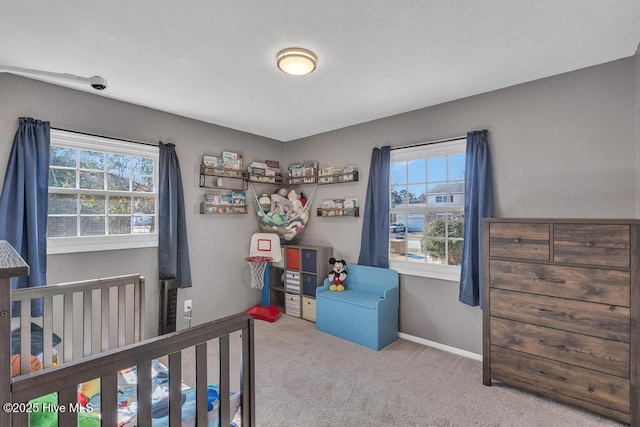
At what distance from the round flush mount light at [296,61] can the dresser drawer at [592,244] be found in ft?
6.47

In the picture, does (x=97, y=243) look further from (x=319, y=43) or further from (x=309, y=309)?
(x=319, y=43)

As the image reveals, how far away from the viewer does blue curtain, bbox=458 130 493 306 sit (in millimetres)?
2639

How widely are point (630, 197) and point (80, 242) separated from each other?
4286 millimetres

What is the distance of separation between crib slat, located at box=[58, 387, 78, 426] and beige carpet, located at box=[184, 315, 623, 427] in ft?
4.19

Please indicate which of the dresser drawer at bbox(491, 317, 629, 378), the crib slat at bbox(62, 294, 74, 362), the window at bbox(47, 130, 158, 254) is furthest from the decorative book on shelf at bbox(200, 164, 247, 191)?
the dresser drawer at bbox(491, 317, 629, 378)

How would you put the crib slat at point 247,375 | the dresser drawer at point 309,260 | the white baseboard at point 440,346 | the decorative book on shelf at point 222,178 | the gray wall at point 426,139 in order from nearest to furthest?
the crib slat at point 247,375
the gray wall at point 426,139
the white baseboard at point 440,346
the decorative book on shelf at point 222,178
the dresser drawer at point 309,260

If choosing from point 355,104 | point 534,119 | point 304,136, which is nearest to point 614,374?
point 534,119

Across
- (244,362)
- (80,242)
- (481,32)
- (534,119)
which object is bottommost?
(244,362)

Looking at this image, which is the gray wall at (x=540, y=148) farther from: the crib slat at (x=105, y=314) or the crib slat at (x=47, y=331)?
the crib slat at (x=47, y=331)

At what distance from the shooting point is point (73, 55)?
6.65 feet

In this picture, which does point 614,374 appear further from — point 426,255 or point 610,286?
point 426,255

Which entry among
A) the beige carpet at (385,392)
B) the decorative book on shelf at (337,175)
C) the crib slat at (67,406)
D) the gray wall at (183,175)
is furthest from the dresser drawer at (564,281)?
the gray wall at (183,175)

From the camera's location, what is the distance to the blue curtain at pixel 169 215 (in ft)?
10.3

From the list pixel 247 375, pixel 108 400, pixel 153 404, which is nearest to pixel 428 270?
pixel 247 375
